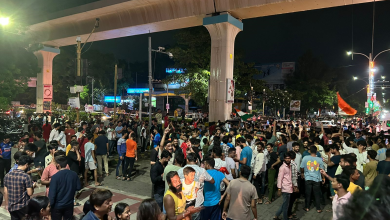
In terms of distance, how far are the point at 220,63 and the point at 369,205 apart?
16.1 meters

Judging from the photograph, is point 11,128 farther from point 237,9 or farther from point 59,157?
point 237,9

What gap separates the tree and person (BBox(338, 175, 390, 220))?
139 feet

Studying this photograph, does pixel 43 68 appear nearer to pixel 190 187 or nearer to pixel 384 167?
pixel 190 187

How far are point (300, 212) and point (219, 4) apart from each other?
13.3 m

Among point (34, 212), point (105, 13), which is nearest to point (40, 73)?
point (105, 13)

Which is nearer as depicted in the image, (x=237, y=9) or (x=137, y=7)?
(x=237, y=9)

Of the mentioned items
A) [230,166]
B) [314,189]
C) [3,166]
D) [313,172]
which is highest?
[230,166]

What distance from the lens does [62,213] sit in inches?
186

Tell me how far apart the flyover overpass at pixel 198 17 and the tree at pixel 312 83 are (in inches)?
1091

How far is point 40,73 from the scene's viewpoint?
29109mm

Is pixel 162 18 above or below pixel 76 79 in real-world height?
above

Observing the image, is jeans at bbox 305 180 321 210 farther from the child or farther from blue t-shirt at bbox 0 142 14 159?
blue t-shirt at bbox 0 142 14 159

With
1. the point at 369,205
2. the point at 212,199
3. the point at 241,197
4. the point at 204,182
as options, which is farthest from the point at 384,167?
the point at 369,205

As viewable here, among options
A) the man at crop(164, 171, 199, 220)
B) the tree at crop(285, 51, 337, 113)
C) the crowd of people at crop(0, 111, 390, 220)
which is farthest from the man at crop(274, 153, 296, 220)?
the tree at crop(285, 51, 337, 113)
